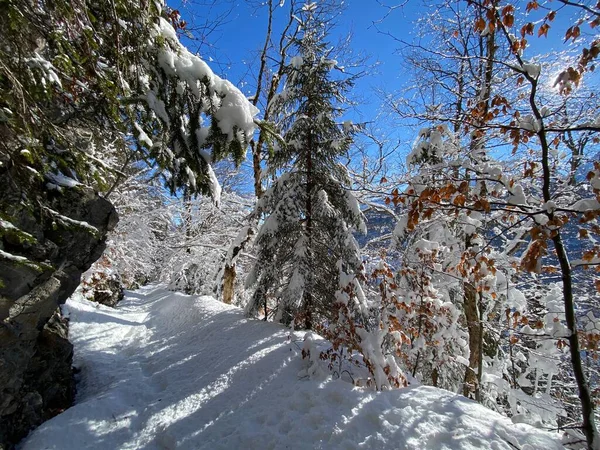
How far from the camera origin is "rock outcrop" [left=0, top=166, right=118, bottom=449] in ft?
10.3

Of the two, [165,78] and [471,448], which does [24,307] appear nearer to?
[165,78]

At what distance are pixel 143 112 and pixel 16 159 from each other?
4.23 ft

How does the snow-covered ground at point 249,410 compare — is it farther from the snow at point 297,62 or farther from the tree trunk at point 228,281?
the snow at point 297,62

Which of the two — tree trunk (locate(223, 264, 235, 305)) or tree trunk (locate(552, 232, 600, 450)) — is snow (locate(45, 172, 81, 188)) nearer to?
tree trunk (locate(552, 232, 600, 450))

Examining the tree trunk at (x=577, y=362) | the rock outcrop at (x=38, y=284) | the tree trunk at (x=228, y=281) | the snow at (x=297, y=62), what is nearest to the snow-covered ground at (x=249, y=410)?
the rock outcrop at (x=38, y=284)

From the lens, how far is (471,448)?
2.79 meters

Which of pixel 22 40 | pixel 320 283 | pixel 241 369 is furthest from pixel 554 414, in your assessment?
pixel 22 40

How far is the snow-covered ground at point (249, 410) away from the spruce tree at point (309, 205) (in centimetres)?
96

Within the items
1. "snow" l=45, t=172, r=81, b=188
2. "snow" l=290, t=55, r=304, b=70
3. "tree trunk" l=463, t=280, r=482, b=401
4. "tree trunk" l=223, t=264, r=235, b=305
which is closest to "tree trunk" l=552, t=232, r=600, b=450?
"tree trunk" l=463, t=280, r=482, b=401

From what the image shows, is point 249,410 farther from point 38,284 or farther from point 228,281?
point 228,281

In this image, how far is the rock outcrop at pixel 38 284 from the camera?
3.15 metres

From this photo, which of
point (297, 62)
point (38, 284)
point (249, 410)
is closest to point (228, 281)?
point (249, 410)

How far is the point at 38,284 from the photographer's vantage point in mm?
3643

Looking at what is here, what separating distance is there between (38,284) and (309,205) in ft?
15.8
